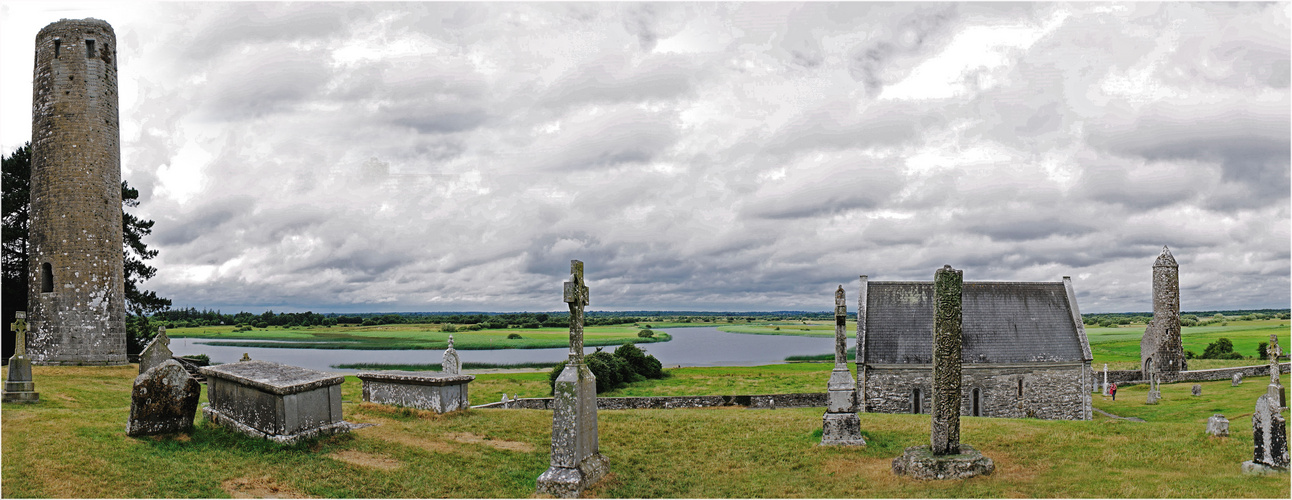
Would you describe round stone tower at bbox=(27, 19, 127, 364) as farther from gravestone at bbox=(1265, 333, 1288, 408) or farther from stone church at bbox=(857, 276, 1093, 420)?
gravestone at bbox=(1265, 333, 1288, 408)

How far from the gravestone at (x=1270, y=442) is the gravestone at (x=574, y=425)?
10.5 m

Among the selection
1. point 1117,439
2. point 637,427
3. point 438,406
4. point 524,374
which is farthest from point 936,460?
point 524,374

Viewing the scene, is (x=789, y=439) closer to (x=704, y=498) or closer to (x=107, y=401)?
(x=704, y=498)

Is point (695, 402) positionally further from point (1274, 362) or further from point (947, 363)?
point (1274, 362)

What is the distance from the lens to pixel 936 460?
11.4 metres

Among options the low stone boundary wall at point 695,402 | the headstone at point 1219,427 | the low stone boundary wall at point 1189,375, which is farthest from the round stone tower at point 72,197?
the low stone boundary wall at point 1189,375

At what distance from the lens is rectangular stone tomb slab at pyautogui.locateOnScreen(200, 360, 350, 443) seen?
11773 millimetres

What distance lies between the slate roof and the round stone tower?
28936 mm

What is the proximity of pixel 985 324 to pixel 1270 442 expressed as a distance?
757 inches

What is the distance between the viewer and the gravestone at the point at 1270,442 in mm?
11211

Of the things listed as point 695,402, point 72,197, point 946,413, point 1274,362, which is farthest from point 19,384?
point 1274,362

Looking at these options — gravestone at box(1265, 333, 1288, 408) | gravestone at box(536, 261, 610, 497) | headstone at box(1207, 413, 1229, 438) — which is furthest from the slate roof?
gravestone at box(536, 261, 610, 497)

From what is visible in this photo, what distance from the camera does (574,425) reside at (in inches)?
423

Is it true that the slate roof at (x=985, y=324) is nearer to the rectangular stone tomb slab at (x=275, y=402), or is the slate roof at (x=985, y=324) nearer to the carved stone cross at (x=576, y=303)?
the carved stone cross at (x=576, y=303)
